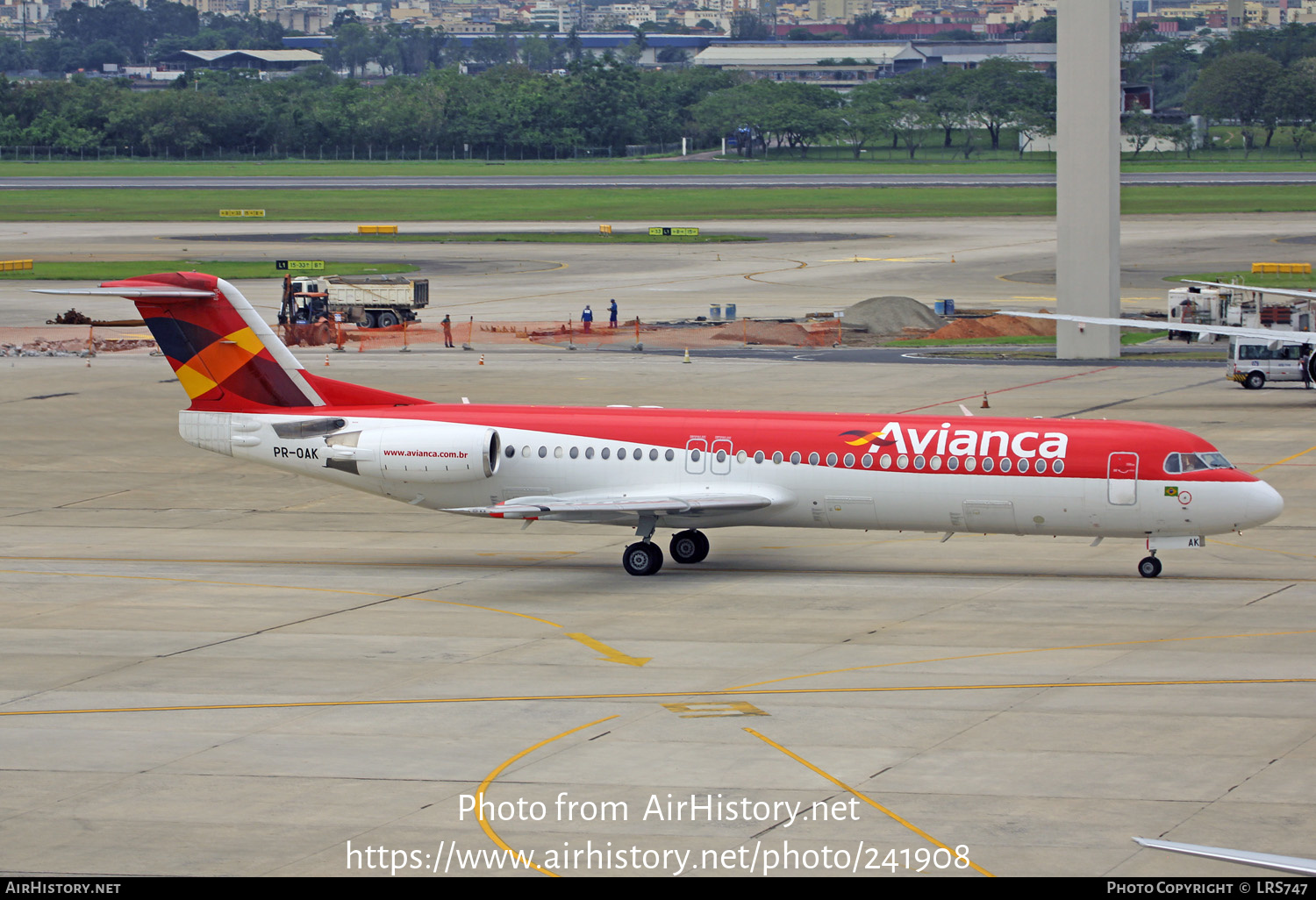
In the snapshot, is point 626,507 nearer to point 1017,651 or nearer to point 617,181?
point 1017,651

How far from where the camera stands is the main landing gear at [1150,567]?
1308 inches

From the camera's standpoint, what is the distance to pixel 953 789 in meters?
20.3

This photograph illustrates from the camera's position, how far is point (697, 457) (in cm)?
3453

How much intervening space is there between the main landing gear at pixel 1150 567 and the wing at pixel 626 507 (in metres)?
7.72

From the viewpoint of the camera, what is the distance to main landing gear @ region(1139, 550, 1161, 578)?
109 feet

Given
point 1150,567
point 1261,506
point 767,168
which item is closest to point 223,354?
point 1150,567

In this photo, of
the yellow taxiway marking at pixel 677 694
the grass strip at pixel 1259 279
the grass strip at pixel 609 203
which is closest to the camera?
the yellow taxiway marking at pixel 677 694

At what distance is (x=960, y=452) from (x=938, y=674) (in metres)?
8.02

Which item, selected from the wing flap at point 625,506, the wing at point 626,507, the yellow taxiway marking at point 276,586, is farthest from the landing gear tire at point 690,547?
the yellow taxiway marking at point 276,586

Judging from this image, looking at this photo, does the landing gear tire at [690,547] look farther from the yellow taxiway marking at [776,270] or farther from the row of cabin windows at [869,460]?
the yellow taxiway marking at [776,270]

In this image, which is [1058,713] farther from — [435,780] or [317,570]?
[317,570]

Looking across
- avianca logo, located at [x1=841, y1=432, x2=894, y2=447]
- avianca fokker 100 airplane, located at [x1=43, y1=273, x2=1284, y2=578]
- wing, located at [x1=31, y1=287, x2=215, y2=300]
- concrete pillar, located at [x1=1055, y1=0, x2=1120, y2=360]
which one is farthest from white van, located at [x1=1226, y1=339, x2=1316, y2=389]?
wing, located at [x1=31, y1=287, x2=215, y2=300]

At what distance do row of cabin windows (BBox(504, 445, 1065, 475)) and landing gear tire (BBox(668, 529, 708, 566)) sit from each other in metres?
2.01

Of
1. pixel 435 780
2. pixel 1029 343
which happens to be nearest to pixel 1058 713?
pixel 435 780
